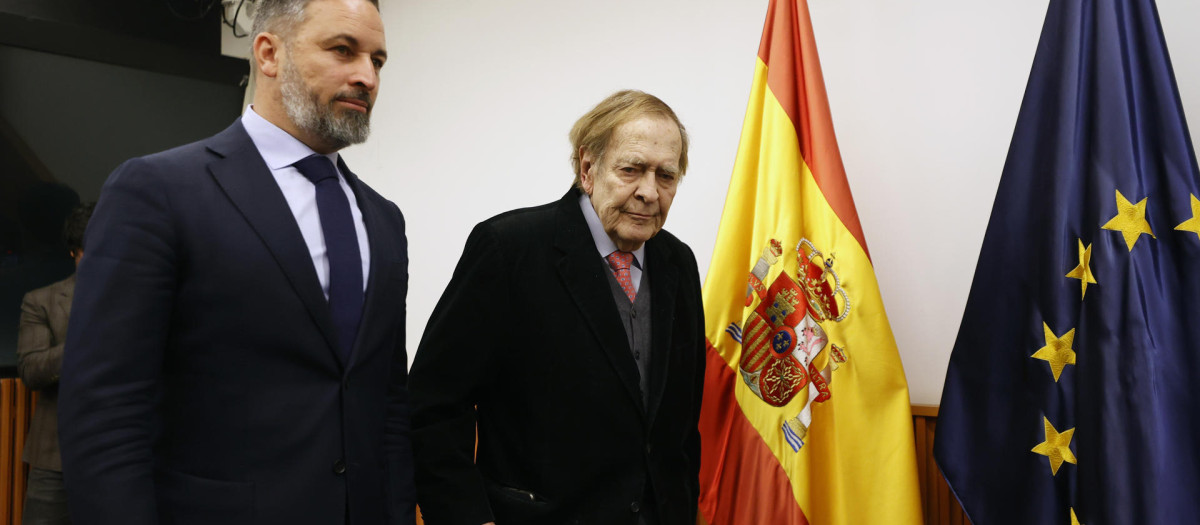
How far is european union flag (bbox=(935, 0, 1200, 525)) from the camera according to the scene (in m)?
1.70

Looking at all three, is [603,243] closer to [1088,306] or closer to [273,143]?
[273,143]

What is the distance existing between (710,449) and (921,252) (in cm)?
80

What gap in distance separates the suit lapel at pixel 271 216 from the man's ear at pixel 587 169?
629mm

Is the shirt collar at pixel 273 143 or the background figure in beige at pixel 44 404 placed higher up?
the shirt collar at pixel 273 143

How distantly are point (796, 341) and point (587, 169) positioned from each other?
31.8 inches

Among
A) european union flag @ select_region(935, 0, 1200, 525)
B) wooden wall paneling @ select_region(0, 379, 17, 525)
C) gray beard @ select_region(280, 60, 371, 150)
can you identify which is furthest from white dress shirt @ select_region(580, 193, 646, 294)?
wooden wall paneling @ select_region(0, 379, 17, 525)

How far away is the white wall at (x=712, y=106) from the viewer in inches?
92.4

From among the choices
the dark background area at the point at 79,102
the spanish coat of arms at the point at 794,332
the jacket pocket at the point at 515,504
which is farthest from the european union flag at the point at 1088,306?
the dark background area at the point at 79,102

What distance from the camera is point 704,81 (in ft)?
9.16

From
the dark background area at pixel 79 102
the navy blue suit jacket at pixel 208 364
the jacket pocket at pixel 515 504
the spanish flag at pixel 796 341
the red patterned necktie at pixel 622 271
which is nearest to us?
the navy blue suit jacket at pixel 208 364

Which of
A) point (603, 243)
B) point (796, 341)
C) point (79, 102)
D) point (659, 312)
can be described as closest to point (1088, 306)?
point (796, 341)

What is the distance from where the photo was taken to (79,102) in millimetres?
3613

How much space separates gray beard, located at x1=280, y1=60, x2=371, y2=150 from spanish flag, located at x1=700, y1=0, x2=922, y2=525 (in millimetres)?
1294

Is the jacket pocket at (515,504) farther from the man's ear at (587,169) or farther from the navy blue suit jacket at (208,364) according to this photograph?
the man's ear at (587,169)
